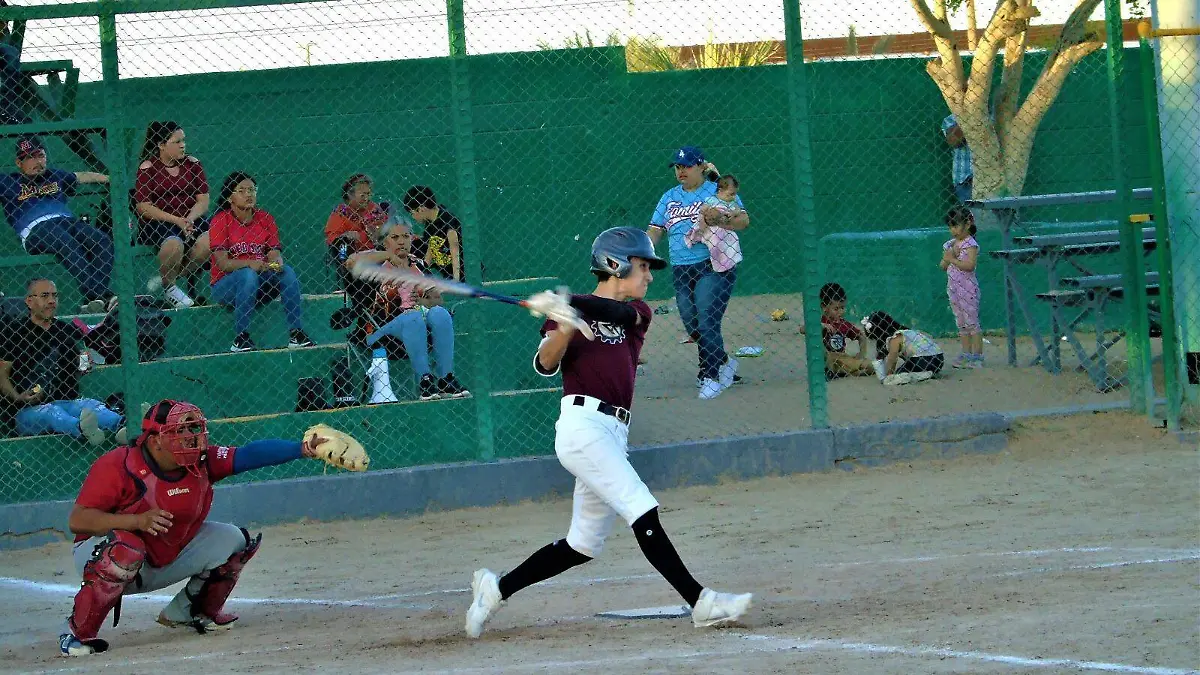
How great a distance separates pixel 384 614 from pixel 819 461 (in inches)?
155

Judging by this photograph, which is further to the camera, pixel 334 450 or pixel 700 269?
pixel 700 269

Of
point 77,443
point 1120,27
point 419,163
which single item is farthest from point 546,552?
point 419,163

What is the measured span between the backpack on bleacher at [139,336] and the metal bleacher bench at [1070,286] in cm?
649

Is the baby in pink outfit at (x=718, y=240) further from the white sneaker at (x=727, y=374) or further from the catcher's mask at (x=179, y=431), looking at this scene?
the catcher's mask at (x=179, y=431)

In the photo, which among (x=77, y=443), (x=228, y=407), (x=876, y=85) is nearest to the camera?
(x=77, y=443)

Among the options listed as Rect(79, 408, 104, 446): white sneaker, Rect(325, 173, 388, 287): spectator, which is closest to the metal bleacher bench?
Rect(325, 173, 388, 287): spectator

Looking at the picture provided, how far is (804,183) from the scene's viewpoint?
9.90 metres

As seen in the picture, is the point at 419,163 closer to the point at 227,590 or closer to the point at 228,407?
the point at 228,407

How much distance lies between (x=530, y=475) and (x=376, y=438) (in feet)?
3.43

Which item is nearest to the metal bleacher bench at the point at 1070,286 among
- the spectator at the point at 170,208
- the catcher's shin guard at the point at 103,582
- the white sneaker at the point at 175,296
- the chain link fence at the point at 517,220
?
the chain link fence at the point at 517,220

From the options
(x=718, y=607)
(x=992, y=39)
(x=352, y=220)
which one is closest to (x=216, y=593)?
(x=718, y=607)

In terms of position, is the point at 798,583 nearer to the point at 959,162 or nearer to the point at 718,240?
the point at 718,240

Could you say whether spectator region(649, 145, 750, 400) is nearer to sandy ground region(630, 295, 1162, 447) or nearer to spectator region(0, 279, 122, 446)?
sandy ground region(630, 295, 1162, 447)

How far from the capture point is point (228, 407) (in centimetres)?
1013
